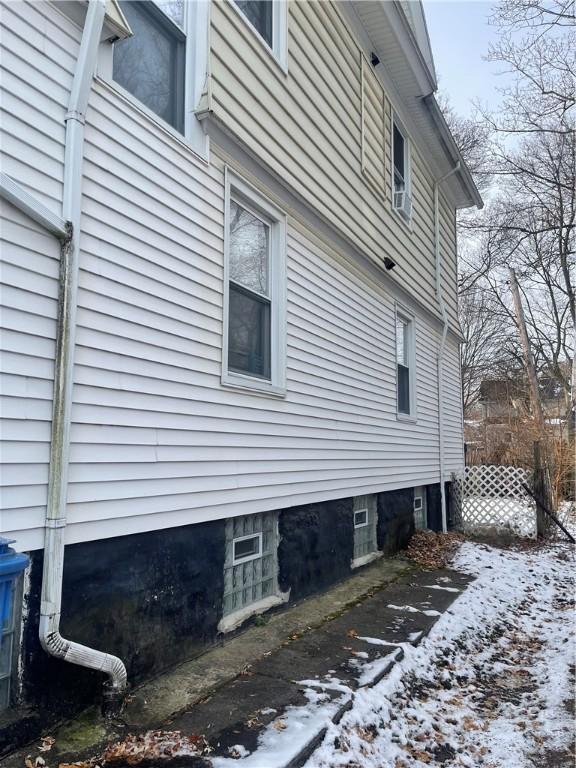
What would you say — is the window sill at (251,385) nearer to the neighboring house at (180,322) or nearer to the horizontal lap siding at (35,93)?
the neighboring house at (180,322)

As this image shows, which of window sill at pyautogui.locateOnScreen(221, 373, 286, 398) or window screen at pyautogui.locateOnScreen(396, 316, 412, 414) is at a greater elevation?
window screen at pyautogui.locateOnScreen(396, 316, 412, 414)

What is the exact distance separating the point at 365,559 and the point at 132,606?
180 inches

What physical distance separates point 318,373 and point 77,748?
4.12 metres

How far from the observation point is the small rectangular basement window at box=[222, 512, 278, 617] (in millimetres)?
4750

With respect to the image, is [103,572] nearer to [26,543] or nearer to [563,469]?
[26,543]

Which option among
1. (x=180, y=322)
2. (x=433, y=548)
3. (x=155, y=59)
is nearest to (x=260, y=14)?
(x=155, y=59)

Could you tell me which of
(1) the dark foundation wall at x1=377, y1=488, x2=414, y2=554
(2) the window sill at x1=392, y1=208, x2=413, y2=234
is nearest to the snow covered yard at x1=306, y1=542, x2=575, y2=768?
(1) the dark foundation wall at x1=377, y1=488, x2=414, y2=554

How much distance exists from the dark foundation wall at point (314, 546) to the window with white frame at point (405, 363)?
3.01 metres

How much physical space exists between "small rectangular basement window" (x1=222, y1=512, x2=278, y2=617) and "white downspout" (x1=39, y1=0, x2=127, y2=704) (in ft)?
5.06

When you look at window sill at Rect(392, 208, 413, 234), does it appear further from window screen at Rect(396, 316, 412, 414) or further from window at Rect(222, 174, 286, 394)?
window at Rect(222, 174, 286, 394)

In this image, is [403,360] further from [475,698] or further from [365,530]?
[475,698]

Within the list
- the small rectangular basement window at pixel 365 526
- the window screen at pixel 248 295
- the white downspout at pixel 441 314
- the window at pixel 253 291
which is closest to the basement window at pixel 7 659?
the window at pixel 253 291

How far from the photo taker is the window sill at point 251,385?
15.2 ft

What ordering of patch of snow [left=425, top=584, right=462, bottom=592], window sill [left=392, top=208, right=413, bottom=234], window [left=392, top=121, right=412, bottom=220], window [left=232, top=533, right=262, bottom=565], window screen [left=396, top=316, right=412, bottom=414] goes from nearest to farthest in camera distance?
window [left=232, top=533, right=262, bottom=565]
patch of snow [left=425, top=584, right=462, bottom=592]
window sill [left=392, top=208, right=413, bottom=234]
window [left=392, top=121, right=412, bottom=220]
window screen [left=396, top=316, right=412, bottom=414]
